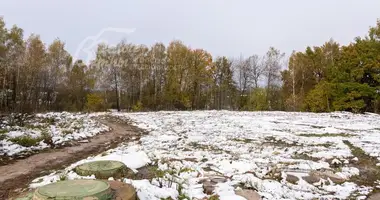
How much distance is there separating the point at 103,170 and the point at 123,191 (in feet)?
4.27

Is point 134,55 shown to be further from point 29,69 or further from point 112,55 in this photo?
point 29,69

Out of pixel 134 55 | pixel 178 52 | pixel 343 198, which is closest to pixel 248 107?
pixel 178 52

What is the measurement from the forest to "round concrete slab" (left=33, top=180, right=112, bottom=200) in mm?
27550

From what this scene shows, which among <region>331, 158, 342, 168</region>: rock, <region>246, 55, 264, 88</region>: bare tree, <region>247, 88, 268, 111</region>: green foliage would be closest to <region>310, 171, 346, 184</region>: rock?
<region>331, 158, 342, 168</region>: rock

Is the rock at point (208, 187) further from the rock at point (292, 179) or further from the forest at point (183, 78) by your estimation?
the forest at point (183, 78)

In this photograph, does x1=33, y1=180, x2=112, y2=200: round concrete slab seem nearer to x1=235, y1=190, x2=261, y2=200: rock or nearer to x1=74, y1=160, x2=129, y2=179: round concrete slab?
x1=74, y1=160, x2=129, y2=179: round concrete slab

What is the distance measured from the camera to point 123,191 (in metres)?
4.17

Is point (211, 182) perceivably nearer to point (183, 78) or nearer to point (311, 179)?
point (311, 179)

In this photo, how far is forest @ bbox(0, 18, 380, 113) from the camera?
1195 inches

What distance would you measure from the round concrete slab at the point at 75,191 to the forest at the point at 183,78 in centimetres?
2755

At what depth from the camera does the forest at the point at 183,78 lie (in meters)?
30.4

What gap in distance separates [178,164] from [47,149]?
5.35 m

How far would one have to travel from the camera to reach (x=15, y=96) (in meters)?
16.8

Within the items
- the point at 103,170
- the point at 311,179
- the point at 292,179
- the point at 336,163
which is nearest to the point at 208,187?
the point at 292,179
